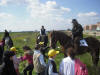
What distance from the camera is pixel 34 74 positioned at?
676cm

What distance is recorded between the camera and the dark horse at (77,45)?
26.3ft

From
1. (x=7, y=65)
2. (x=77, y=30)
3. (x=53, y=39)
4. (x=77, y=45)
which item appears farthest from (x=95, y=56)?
(x=7, y=65)

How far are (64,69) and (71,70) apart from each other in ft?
0.56

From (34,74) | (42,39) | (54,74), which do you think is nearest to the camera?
(54,74)

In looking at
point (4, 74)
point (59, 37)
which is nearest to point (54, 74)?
point (4, 74)

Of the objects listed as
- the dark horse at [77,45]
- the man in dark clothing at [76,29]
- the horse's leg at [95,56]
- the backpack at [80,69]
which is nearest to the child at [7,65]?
the backpack at [80,69]

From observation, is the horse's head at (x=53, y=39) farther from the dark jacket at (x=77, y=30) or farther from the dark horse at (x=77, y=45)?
the dark jacket at (x=77, y=30)

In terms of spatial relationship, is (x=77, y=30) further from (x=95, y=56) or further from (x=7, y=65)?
(x=7, y=65)

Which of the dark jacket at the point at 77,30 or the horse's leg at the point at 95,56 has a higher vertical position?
the dark jacket at the point at 77,30

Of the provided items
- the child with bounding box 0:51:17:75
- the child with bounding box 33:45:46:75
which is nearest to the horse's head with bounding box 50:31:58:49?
the child with bounding box 33:45:46:75

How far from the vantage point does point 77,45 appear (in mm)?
8094

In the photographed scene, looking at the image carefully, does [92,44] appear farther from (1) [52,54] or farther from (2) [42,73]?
(1) [52,54]

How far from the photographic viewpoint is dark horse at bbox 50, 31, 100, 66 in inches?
316

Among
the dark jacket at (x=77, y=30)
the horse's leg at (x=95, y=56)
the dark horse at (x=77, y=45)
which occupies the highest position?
the dark jacket at (x=77, y=30)
